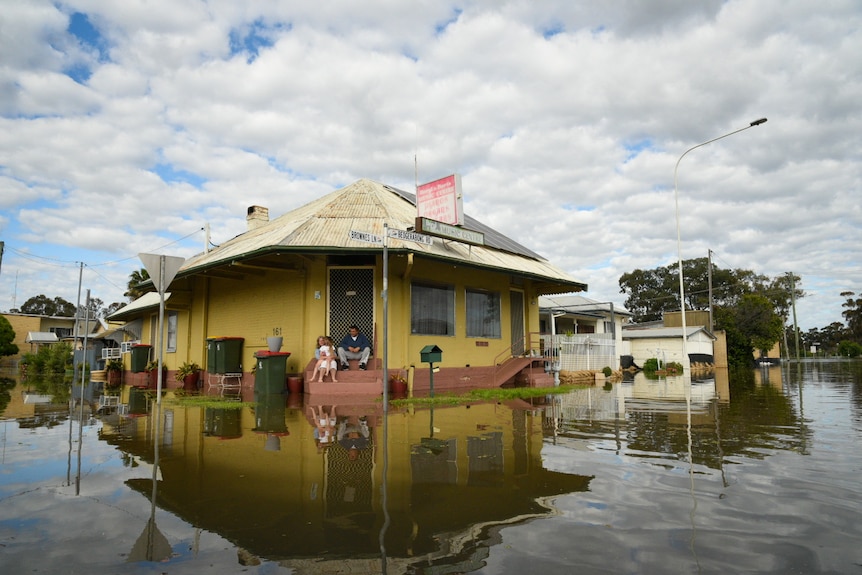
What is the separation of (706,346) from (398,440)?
136 feet

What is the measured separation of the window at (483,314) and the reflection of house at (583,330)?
5285mm

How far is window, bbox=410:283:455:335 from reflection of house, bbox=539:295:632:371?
7.70 metres

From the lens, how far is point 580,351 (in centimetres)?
2417

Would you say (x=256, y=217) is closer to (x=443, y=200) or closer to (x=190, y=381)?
(x=190, y=381)

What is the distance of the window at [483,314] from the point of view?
17812 mm

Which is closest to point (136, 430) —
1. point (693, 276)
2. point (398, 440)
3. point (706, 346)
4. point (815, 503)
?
point (398, 440)

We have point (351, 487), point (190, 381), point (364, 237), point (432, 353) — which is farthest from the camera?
point (190, 381)

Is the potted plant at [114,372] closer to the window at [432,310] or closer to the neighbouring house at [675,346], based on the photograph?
the window at [432,310]

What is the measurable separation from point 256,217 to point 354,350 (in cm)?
1109

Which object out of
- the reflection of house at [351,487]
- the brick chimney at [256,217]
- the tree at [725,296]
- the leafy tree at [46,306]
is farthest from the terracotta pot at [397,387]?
the leafy tree at [46,306]

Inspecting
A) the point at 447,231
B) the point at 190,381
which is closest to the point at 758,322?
the point at 447,231

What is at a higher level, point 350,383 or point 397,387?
point 350,383

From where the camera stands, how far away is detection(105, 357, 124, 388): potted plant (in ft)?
78.4

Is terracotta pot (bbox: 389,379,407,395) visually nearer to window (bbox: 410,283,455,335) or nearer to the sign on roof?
window (bbox: 410,283,455,335)
